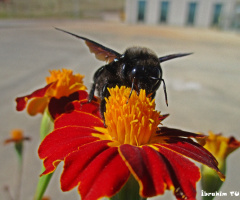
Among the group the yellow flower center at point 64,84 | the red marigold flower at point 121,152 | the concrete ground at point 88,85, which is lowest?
the concrete ground at point 88,85

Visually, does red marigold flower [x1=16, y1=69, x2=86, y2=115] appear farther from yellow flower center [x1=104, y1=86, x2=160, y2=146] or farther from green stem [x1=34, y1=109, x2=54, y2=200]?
yellow flower center [x1=104, y1=86, x2=160, y2=146]

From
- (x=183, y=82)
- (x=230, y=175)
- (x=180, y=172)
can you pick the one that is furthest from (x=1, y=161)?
(x=183, y=82)

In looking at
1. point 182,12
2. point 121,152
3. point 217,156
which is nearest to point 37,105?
point 121,152

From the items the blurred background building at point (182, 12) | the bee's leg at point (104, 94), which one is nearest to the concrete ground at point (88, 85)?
the bee's leg at point (104, 94)

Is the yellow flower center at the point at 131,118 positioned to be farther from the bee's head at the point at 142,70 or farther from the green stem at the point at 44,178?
the green stem at the point at 44,178

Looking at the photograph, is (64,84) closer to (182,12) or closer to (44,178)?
(44,178)

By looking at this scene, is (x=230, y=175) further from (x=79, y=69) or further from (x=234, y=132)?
(x=79, y=69)

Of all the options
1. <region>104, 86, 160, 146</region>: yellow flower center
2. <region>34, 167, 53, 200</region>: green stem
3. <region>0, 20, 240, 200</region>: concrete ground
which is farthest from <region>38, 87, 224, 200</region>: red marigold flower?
<region>0, 20, 240, 200</region>: concrete ground
